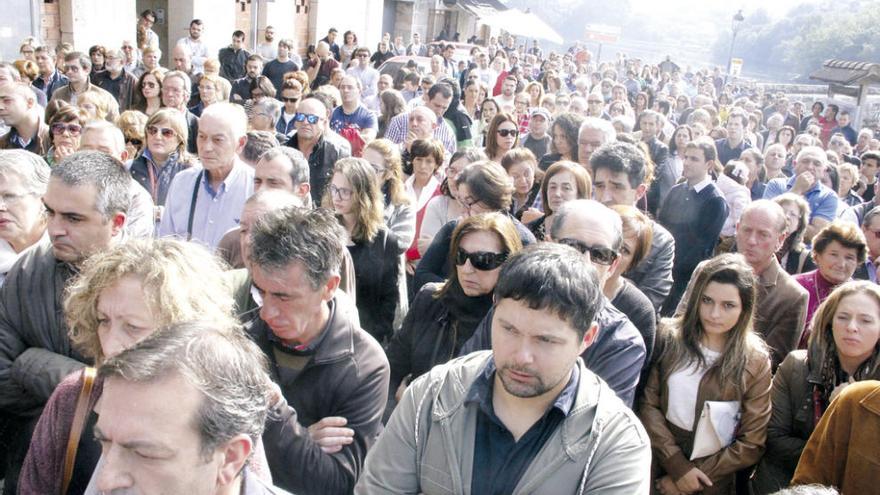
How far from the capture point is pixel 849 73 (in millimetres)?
16797

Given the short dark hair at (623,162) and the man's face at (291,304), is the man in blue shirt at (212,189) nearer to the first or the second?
the man's face at (291,304)

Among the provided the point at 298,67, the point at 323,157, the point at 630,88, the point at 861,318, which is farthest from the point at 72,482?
the point at 630,88

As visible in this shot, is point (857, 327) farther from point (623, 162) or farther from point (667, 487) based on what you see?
point (623, 162)

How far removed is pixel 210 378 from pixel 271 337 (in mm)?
888

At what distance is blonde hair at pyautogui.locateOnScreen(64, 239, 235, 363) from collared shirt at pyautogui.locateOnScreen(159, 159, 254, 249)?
2146 mm

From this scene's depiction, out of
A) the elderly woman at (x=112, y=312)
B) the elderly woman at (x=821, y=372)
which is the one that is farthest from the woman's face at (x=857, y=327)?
the elderly woman at (x=112, y=312)

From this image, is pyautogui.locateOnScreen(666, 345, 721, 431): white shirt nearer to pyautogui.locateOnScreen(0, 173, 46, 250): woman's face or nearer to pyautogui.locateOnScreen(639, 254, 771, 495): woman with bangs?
pyautogui.locateOnScreen(639, 254, 771, 495): woman with bangs

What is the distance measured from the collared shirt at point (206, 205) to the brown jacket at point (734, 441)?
265 centimetres

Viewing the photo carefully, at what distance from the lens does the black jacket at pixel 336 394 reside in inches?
96.5

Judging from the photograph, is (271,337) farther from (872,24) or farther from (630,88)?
(872,24)

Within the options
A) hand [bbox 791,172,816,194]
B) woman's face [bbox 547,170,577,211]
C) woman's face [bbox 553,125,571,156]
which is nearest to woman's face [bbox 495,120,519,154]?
woman's face [bbox 553,125,571,156]

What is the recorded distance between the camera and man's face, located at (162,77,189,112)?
727 cm

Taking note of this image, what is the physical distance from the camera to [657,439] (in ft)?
11.6

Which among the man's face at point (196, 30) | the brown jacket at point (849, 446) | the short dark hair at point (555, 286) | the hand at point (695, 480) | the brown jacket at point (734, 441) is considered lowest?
the hand at point (695, 480)
